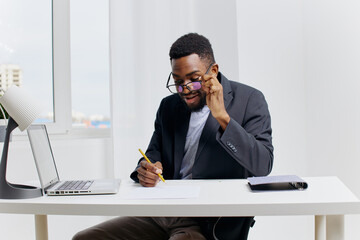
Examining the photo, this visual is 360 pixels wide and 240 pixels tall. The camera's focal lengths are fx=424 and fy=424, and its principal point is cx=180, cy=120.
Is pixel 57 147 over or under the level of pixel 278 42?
under

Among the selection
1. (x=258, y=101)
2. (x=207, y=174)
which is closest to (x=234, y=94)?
(x=258, y=101)

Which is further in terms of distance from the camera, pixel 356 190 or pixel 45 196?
pixel 356 190

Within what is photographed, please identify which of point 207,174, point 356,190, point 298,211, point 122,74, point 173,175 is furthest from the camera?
point 122,74

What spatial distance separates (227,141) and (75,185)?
0.59 m

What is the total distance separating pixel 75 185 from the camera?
5.20 feet

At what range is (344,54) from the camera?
2689 millimetres

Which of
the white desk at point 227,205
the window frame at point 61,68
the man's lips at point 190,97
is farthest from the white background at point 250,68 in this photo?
the white desk at point 227,205

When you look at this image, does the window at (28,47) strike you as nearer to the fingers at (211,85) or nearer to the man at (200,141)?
the man at (200,141)

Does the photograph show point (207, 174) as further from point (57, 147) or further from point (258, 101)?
point (57, 147)

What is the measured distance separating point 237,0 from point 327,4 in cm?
59

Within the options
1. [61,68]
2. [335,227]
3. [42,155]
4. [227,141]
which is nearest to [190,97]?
[227,141]

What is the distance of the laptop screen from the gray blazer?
0.33 metres

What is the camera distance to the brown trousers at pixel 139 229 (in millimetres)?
1654

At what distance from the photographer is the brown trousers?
1654mm
